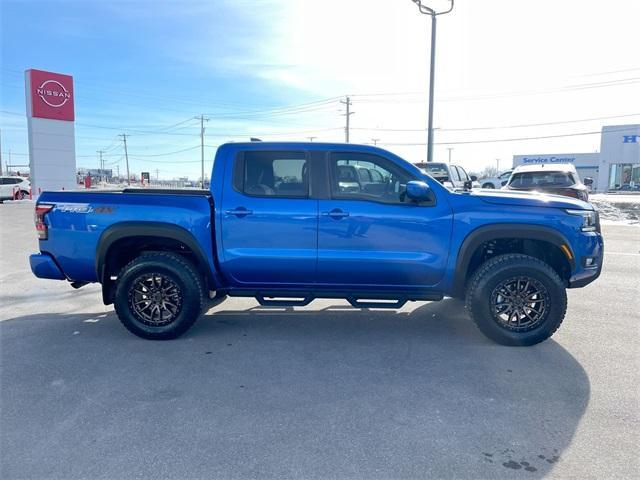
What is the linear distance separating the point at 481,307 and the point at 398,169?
159 centimetres

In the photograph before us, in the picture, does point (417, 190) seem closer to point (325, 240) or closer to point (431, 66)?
point (325, 240)

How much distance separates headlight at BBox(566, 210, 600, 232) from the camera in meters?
4.56

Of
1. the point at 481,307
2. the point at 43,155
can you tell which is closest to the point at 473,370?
the point at 481,307

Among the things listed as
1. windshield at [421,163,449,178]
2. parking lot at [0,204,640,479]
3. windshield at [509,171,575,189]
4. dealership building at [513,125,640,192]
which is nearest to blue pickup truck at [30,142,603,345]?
parking lot at [0,204,640,479]

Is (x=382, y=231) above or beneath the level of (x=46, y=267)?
above

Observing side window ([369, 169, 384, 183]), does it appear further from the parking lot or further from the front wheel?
the parking lot

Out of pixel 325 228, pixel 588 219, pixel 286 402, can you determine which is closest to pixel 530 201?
pixel 588 219

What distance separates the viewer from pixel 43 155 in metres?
32.1

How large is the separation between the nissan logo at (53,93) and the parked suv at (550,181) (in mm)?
32507

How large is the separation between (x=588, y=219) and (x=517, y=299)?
1.07 metres

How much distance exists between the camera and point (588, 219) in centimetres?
461

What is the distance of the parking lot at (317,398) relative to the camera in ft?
8.94

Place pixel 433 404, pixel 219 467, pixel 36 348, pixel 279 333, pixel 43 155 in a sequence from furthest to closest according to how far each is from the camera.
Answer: pixel 43 155, pixel 279 333, pixel 36 348, pixel 433 404, pixel 219 467

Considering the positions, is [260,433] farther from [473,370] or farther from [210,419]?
[473,370]
